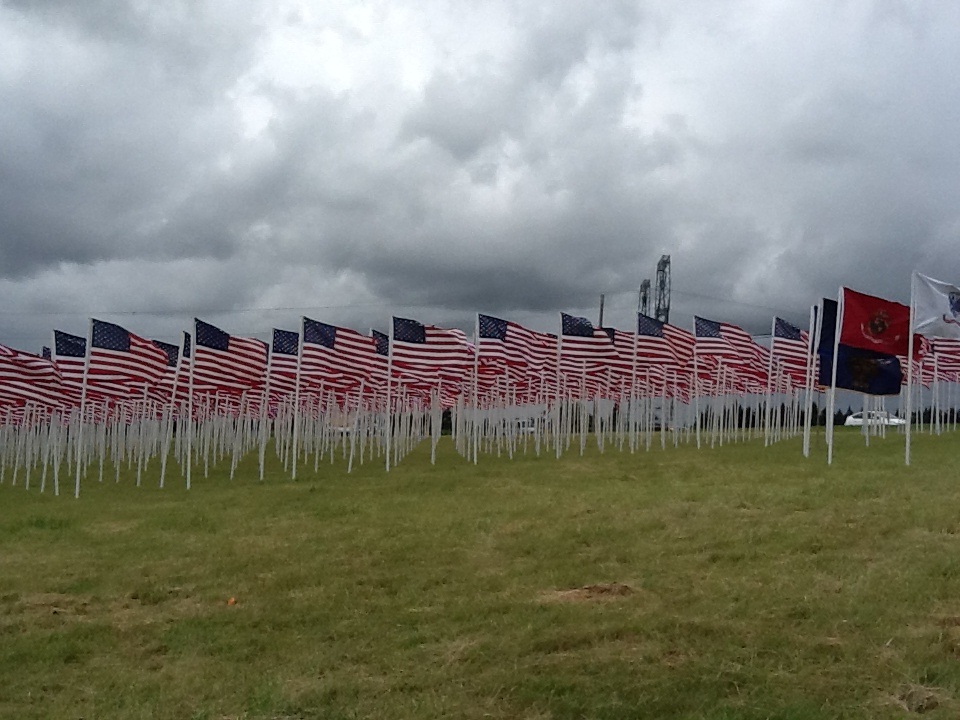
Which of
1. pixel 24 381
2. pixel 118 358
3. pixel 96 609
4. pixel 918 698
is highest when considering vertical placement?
pixel 118 358

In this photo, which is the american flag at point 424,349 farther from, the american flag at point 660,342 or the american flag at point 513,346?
the american flag at point 660,342

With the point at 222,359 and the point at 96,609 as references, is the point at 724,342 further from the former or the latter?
the point at 96,609

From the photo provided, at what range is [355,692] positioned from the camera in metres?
6.48

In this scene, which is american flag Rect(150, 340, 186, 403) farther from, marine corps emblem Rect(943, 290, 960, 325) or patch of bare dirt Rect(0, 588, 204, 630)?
marine corps emblem Rect(943, 290, 960, 325)

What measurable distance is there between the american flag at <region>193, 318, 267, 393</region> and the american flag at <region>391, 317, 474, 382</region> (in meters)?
3.85

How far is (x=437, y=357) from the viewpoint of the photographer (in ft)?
77.4

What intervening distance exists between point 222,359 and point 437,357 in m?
5.57

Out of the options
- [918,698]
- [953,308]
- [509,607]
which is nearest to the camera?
[918,698]

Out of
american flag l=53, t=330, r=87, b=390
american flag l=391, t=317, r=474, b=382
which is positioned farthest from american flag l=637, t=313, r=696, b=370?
american flag l=53, t=330, r=87, b=390

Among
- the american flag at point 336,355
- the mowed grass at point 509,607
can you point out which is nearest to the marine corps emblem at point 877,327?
the mowed grass at point 509,607

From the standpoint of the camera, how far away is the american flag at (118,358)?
2106 centimetres

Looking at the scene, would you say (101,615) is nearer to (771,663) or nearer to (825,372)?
(771,663)

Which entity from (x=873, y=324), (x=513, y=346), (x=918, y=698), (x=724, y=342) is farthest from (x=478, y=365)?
(x=918, y=698)

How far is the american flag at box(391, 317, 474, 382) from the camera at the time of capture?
76.4ft
